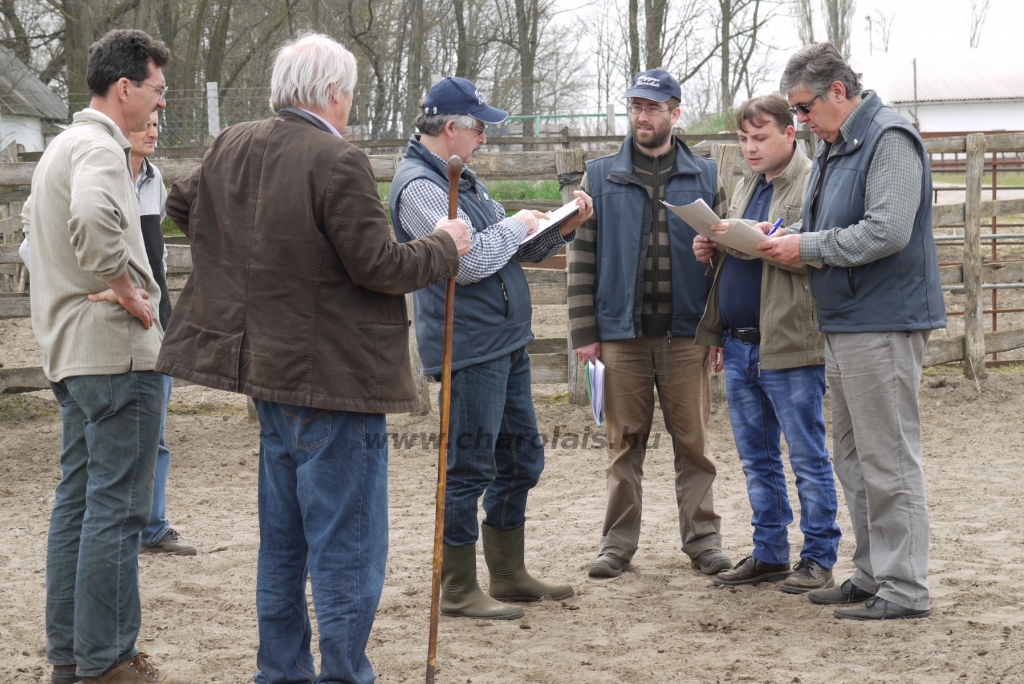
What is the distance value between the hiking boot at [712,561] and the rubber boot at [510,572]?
657 millimetres

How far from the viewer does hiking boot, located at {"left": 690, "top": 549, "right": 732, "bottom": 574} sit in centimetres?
428

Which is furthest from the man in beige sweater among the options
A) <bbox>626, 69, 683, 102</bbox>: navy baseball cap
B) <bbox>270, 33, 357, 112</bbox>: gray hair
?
<bbox>626, 69, 683, 102</bbox>: navy baseball cap

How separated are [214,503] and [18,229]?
268 inches

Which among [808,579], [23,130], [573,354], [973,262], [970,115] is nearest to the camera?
[808,579]

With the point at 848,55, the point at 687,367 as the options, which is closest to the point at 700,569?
the point at 687,367

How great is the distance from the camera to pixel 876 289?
348cm

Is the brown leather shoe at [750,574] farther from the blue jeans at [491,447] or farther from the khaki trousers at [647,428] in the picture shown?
the blue jeans at [491,447]

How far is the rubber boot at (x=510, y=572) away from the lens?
4.00 m

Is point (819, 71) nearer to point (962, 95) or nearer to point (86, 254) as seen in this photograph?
point (86, 254)

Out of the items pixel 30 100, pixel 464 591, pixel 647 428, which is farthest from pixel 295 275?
pixel 30 100

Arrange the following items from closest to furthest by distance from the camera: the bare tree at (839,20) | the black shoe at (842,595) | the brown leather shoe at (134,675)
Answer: the brown leather shoe at (134,675), the black shoe at (842,595), the bare tree at (839,20)

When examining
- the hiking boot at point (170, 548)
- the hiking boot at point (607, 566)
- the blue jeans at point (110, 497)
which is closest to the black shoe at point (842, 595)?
the hiking boot at point (607, 566)

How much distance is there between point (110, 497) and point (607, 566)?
2.11 meters

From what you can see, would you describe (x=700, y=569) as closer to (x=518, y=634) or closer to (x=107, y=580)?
(x=518, y=634)
